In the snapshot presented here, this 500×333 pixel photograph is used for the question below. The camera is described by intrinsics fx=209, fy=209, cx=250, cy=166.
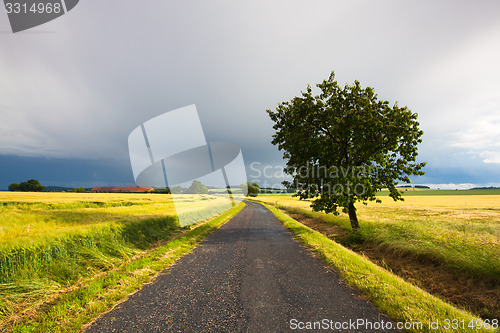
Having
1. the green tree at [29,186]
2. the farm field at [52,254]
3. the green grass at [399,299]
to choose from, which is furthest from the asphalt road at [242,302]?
the green tree at [29,186]

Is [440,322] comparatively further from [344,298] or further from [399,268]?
[399,268]

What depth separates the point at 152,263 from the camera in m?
7.46

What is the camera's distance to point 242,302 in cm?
459

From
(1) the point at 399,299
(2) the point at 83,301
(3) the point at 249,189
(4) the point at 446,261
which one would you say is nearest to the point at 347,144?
(4) the point at 446,261

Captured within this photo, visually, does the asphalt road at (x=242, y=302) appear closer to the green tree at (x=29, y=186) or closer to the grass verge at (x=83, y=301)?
the grass verge at (x=83, y=301)

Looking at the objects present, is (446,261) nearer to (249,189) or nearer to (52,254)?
(52,254)

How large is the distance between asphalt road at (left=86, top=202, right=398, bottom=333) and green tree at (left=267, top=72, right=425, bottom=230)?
7113 mm

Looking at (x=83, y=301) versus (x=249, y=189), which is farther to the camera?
(x=249, y=189)

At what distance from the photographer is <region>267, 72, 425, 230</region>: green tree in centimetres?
1295

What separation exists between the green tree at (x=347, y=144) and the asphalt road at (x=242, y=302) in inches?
280

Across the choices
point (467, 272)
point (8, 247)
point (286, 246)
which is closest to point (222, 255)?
point (286, 246)

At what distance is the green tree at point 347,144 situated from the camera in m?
13.0

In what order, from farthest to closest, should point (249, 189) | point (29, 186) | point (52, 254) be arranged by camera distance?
1. point (249, 189)
2. point (29, 186)
3. point (52, 254)

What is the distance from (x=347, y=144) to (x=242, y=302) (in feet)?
42.0
